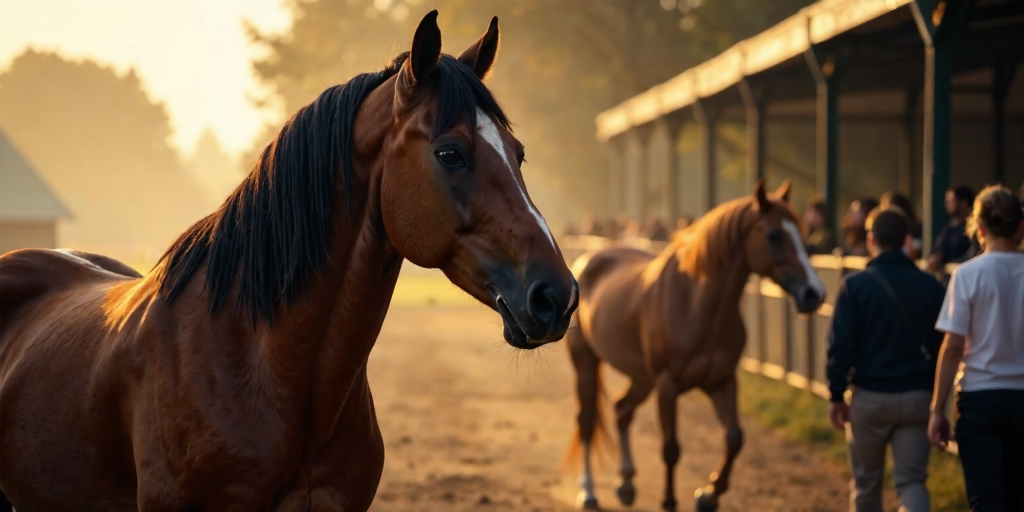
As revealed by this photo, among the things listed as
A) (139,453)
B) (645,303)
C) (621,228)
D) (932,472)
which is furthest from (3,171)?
(139,453)

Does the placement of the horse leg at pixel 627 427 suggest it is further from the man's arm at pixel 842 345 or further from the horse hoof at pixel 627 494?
the man's arm at pixel 842 345

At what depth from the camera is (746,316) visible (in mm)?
14102

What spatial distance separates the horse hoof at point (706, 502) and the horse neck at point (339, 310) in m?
4.57

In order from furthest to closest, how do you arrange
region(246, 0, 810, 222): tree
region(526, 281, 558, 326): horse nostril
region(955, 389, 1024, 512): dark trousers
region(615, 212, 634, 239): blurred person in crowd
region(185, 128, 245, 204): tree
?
region(185, 128, 245, 204): tree, region(246, 0, 810, 222): tree, region(615, 212, 634, 239): blurred person in crowd, region(955, 389, 1024, 512): dark trousers, region(526, 281, 558, 326): horse nostril

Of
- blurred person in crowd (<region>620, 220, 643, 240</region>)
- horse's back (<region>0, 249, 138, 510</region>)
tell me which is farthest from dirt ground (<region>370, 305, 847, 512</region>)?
blurred person in crowd (<region>620, 220, 643, 240</region>)

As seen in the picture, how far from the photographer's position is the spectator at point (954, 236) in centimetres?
779

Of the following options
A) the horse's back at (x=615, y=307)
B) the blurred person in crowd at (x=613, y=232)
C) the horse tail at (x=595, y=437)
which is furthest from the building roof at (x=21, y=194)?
the horse tail at (x=595, y=437)

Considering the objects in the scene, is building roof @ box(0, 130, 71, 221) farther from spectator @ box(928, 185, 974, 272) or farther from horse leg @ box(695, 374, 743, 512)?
spectator @ box(928, 185, 974, 272)

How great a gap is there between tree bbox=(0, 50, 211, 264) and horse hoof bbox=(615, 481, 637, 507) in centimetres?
5349

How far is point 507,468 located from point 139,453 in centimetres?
609

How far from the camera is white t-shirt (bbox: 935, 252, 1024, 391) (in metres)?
4.45

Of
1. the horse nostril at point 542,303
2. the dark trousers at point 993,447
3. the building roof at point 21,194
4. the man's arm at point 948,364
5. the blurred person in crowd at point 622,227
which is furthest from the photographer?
the blurred person in crowd at point 622,227

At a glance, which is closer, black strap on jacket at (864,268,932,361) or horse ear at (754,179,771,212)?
black strap on jacket at (864,268,932,361)

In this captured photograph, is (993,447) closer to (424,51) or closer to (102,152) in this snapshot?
(424,51)
